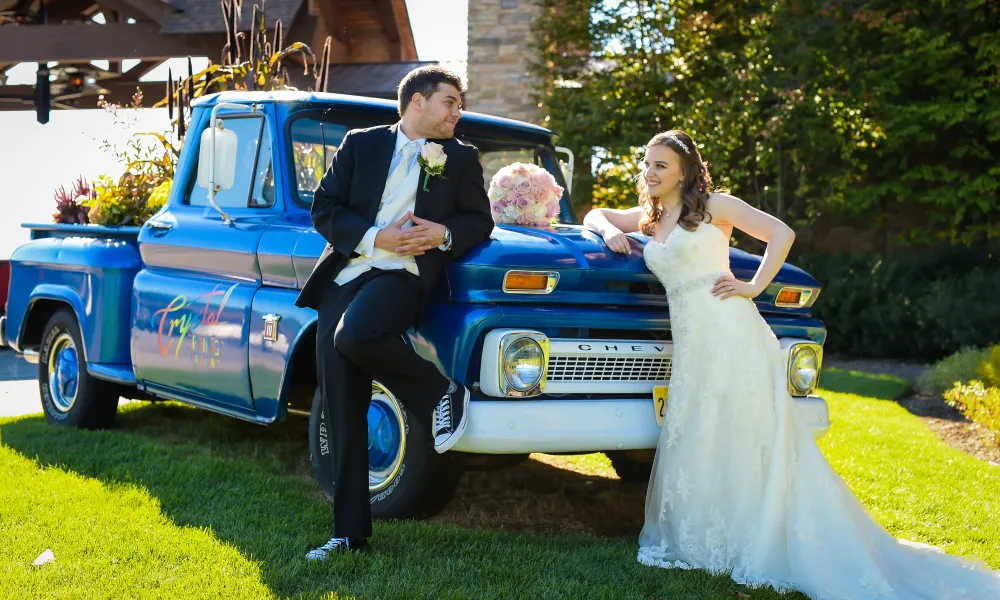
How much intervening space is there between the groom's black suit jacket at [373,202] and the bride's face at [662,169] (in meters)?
0.82

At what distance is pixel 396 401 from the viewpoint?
4.33 m

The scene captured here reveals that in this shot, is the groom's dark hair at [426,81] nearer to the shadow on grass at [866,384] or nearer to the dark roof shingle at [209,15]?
the shadow on grass at [866,384]

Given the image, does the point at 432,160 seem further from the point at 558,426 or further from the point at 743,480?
the point at 743,480

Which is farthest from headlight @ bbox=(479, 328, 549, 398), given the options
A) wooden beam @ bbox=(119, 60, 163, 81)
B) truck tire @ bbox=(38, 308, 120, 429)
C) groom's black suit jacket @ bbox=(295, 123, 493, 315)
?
wooden beam @ bbox=(119, 60, 163, 81)

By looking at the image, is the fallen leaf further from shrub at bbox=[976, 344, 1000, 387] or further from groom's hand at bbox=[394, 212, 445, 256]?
shrub at bbox=[976, 344, 1000, 387]

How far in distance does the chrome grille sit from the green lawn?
0.70 meters

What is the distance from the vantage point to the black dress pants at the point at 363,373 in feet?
12.7

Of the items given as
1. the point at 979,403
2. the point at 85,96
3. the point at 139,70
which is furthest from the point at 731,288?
the point at 85,96

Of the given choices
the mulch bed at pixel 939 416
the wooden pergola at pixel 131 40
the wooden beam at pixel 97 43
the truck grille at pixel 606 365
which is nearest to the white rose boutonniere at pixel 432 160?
the truck grille at pixel 606 365

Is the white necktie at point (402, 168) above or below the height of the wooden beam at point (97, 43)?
below

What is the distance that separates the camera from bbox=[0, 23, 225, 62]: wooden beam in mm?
15375

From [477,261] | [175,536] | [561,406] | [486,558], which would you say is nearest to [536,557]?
[486,558]

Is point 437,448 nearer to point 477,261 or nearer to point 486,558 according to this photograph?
point 486,558

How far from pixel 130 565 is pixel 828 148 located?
1102cm
